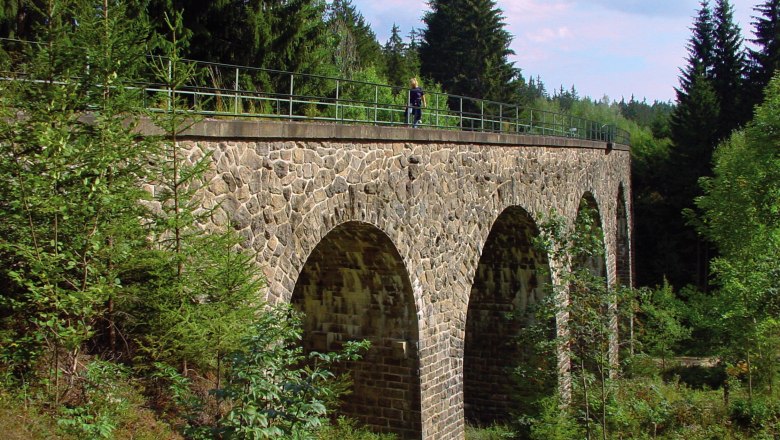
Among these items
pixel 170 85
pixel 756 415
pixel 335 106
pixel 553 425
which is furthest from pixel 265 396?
pixel 756 415

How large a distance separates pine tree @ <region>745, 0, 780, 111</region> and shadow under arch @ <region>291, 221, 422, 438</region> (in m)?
38.0

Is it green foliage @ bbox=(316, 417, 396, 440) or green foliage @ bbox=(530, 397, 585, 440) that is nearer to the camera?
green foliage @ bbox=(316, 417, 396, 440)

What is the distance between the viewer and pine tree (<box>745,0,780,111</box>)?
43.6 m

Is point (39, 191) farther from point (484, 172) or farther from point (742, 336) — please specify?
point (742, 336)

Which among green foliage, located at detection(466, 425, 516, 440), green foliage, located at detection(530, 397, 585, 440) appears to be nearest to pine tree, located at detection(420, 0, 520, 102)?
green foliage, located at detection(466, 425, 516, 440)

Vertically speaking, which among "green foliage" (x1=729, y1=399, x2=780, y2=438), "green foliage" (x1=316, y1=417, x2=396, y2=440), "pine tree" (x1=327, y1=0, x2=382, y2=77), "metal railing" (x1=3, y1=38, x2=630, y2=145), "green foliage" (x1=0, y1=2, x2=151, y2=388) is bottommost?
"green foliage" (x1=729, y1=399, x2=780, y2=438)

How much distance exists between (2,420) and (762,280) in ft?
61.5

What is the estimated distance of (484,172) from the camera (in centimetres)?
1459

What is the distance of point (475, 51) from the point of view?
1955 inches

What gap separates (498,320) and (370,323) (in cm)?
684

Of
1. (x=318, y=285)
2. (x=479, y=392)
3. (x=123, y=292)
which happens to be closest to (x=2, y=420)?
(x=123, y=292)

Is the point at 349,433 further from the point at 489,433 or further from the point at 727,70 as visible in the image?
the point at 727,70

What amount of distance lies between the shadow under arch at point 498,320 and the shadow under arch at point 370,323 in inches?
238

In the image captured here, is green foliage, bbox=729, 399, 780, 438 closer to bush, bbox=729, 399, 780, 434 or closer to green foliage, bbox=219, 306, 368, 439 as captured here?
bush, bbox=729, 399, 780, 434
